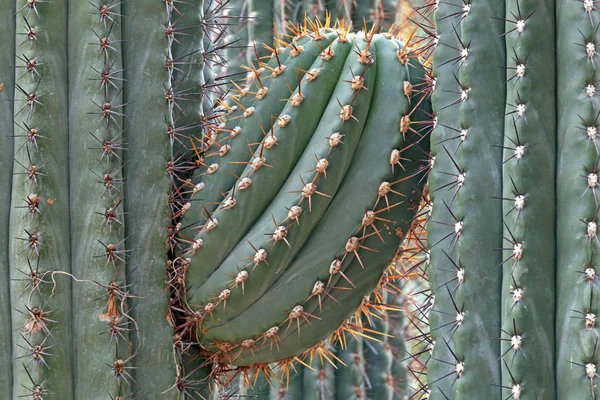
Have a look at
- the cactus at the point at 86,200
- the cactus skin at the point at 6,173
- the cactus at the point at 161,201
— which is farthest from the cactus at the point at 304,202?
the cactus skin at the point at 6,173

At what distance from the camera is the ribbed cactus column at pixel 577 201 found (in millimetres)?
1891

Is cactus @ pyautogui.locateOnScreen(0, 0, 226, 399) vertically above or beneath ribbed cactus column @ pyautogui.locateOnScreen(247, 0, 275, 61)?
beneath

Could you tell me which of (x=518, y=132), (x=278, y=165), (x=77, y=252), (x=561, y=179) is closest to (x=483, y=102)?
(x=518, y=132)

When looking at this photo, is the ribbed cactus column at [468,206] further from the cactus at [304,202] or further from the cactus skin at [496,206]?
the cactus at [304,202]

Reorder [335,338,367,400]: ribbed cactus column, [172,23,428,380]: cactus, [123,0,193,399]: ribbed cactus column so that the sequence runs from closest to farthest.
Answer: [172,23,428,380]: cactus → [123,0,193,399]: ribbed cactus column → [335,338,367,400]: ribbed cactus column

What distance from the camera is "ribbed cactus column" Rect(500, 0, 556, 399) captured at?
6.41 feet

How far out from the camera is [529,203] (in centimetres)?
200

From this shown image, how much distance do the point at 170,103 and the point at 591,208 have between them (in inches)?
48.3

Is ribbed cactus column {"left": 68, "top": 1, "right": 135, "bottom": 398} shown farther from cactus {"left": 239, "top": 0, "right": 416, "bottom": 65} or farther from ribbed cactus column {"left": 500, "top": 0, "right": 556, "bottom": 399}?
cactus {"left": 239, "top": 0, "right": 416, "bottom": 65}

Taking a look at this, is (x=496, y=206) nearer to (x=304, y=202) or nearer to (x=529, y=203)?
(x=529, y=203)

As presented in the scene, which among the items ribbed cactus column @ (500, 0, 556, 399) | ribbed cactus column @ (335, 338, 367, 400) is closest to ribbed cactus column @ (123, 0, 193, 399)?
ribbed cactus column @ (500, 0, 556, 399)

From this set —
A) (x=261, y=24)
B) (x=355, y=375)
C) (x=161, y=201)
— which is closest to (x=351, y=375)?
(x=355, y=375)

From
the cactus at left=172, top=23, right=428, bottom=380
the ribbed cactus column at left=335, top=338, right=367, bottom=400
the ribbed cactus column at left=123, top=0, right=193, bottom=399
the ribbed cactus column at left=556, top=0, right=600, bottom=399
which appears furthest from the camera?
the ribbed cactus column at left=335, top=338, right=367, bottom=400

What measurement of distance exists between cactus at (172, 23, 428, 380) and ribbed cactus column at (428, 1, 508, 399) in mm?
195
